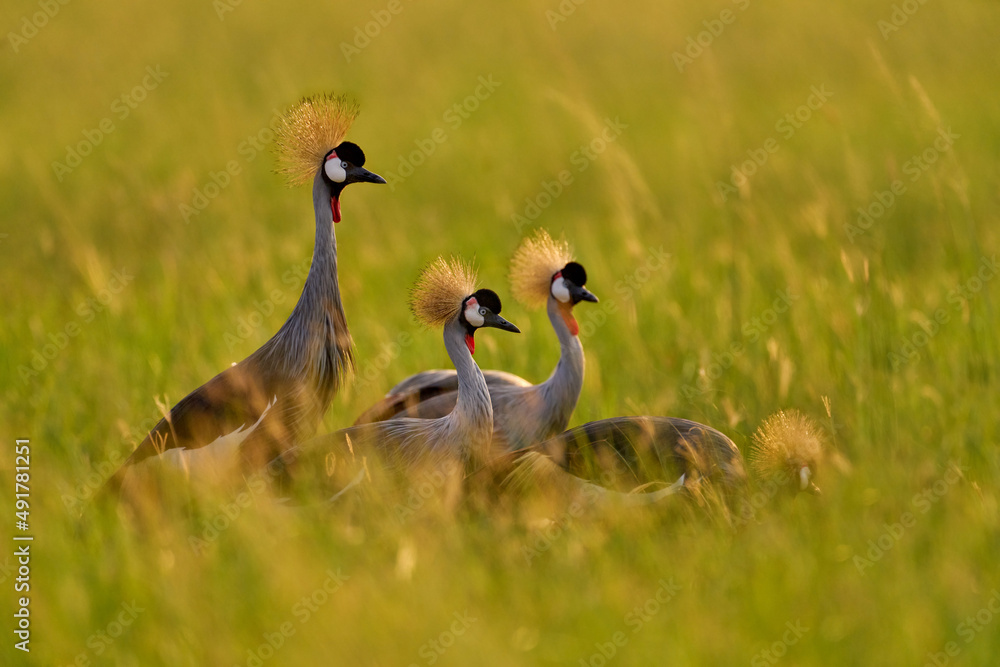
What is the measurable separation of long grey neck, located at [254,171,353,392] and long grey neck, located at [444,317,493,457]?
50cm

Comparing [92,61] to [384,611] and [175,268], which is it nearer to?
[175,268]

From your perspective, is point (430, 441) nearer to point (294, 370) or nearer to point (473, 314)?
point (473, 314)

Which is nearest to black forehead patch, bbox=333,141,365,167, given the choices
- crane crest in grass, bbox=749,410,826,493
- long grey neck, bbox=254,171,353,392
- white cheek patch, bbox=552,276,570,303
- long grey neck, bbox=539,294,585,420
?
long grey neck, bbox=254,171,353,392

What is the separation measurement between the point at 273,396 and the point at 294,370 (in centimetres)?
13

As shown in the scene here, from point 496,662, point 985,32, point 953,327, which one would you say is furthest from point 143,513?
point 985,32

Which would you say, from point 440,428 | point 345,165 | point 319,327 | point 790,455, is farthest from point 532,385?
point 790,455

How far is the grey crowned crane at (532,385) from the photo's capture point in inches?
187

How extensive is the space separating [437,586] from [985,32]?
12.8 meters

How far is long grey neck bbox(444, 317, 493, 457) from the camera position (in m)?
4.13

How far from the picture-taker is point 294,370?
14.1 ft

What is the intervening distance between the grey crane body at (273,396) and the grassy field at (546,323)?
20cm

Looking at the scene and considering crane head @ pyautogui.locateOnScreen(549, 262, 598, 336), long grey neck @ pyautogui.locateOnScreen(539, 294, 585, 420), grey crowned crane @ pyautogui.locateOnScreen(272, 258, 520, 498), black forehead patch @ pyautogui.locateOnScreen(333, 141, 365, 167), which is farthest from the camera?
crane head @ pyautogui.locateOnScreen(549, 262, 598, 336)

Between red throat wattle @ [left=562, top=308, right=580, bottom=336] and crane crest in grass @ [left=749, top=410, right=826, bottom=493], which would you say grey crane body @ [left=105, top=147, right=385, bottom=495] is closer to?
red throat wattle @ [left=562, top=308, right=580, bottom=336]

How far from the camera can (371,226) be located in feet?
28.9
